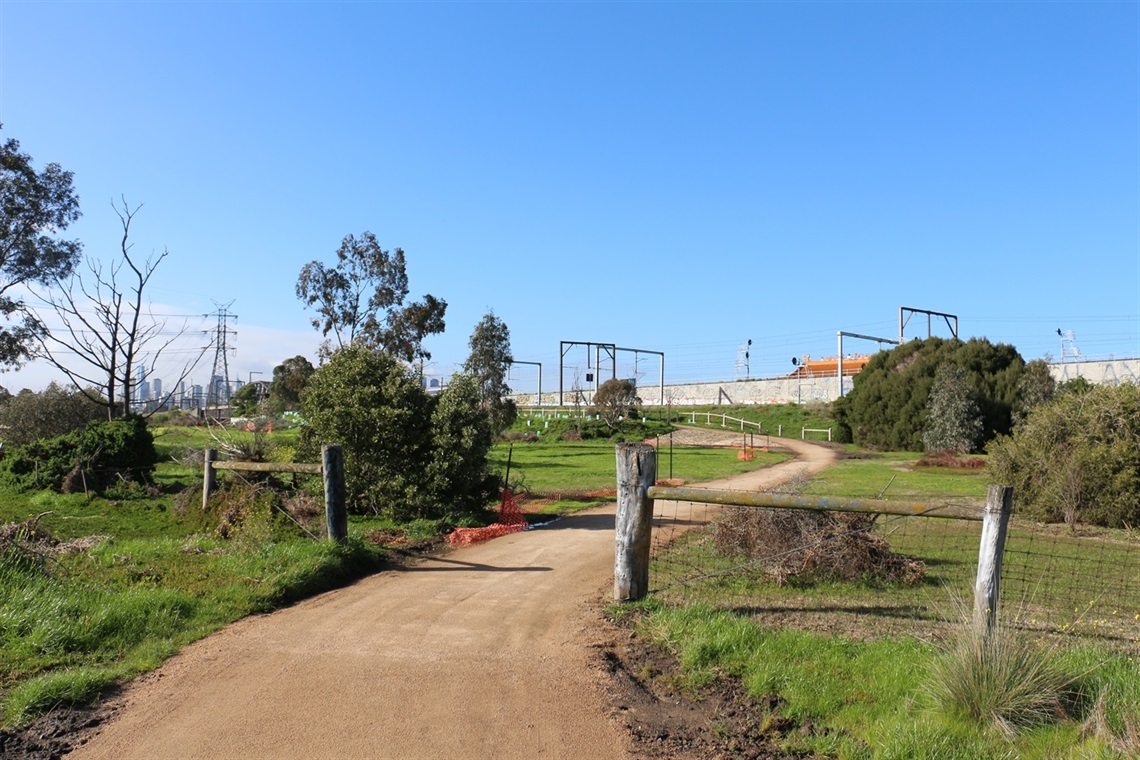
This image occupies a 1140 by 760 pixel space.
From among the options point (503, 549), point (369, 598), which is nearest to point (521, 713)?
point (369, 598)

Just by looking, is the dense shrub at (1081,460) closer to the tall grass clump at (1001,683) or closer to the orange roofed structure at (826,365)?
the tall grass clump at (1001,683)

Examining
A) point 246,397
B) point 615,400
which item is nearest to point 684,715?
point 615,400

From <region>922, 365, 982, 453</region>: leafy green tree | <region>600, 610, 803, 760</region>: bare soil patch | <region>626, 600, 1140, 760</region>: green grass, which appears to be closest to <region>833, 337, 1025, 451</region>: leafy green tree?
<region>922, 365, 982, 453</region>: leafy green tree

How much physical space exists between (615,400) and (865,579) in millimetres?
35760

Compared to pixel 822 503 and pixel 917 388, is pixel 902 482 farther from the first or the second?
pixel 917 388

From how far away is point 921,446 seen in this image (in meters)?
39.0

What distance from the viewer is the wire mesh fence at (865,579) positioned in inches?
277

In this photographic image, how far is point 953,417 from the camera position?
35.0 meters

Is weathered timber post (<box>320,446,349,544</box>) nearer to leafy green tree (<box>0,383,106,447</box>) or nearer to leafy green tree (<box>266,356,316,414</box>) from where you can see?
leafy green tree (<box>0,383,106,447</box>)

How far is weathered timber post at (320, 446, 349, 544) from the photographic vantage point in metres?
9.55

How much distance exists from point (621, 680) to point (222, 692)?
8.56ft

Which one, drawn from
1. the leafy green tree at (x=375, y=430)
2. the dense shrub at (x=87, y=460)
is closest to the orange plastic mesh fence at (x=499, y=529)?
the leafy green tree at (x=375, y=430)

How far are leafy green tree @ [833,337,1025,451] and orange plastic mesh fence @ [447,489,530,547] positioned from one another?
29.6 m

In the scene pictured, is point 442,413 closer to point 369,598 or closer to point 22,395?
point 369,598
